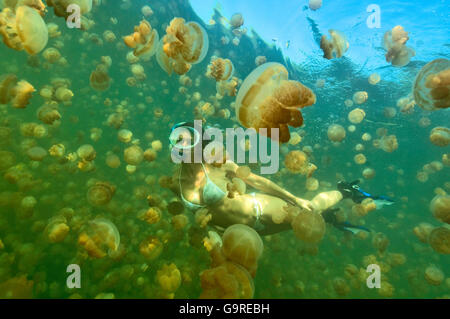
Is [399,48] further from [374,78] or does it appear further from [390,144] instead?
[374,78]

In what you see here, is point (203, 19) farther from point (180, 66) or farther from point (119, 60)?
point (180, 66)

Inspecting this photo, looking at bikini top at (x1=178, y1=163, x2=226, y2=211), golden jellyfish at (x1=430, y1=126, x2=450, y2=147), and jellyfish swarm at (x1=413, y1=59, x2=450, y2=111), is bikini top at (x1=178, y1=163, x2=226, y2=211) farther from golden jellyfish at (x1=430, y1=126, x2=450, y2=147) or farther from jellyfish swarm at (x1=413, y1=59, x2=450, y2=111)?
golden jellyfish at (x1=430, y1=126, x2=450, y2=147)

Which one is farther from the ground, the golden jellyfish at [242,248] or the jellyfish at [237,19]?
the jellyfish at [237,19]

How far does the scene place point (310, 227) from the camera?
165 inches

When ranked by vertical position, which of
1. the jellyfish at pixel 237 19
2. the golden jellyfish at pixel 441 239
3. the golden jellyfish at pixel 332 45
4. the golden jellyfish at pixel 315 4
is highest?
the jellyfish at pixel 237 19

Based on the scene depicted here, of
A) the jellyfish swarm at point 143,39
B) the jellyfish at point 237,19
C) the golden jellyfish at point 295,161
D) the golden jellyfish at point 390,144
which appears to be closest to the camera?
the jellyfish swarm at point 143,39

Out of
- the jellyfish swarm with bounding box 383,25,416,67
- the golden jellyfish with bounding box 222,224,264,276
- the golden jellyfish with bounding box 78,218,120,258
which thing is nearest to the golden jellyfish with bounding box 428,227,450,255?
the golden jellyfish with bounding box 222,224,264,276

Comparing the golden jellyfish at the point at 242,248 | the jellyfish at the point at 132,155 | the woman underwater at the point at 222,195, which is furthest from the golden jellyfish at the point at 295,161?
the jellyfish at the point at 132,155

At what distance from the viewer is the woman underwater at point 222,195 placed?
14.1 feet

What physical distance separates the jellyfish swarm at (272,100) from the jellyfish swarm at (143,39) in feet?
9.75

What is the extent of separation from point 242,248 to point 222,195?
4.22ft

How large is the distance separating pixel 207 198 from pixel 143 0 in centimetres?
1706

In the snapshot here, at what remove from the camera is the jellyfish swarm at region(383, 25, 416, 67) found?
24.3ft

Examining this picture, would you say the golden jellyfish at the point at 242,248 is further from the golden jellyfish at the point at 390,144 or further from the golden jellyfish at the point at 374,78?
the golden jellyfish at the point at 374,78
